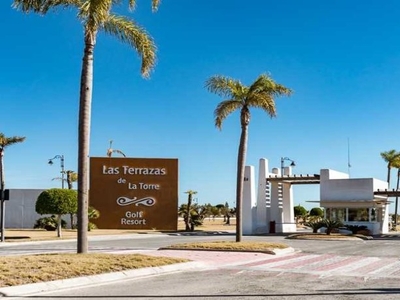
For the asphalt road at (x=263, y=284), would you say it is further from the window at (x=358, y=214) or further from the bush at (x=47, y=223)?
the bush at (x=47, y=223)

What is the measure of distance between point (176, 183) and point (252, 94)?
29.3m

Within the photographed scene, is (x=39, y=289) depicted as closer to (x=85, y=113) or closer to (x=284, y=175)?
(x=85, y=113)

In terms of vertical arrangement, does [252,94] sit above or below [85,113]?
above

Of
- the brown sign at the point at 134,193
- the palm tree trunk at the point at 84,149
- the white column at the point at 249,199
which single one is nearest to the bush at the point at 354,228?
the white column at the point at 249,199

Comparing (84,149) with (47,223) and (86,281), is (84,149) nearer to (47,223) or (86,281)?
(86,281)

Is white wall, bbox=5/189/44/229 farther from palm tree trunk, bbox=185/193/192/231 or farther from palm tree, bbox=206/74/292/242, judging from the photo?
palm tree, bbox=206/74/292/242

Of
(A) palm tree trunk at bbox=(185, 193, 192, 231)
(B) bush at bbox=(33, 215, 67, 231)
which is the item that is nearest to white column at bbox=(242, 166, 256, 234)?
(A) palm tree trunk at bbox=(185, 193, 192, 231)

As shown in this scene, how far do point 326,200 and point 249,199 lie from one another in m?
6.60

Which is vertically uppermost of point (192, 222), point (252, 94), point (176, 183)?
point (252, 94)

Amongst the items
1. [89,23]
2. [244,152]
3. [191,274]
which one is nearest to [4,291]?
[191,274]

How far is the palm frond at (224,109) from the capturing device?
27766mm

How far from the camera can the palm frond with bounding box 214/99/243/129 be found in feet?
91.1

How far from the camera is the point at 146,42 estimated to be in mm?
19344

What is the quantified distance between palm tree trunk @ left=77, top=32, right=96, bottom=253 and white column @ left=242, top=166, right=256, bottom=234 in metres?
Result: 32.4
